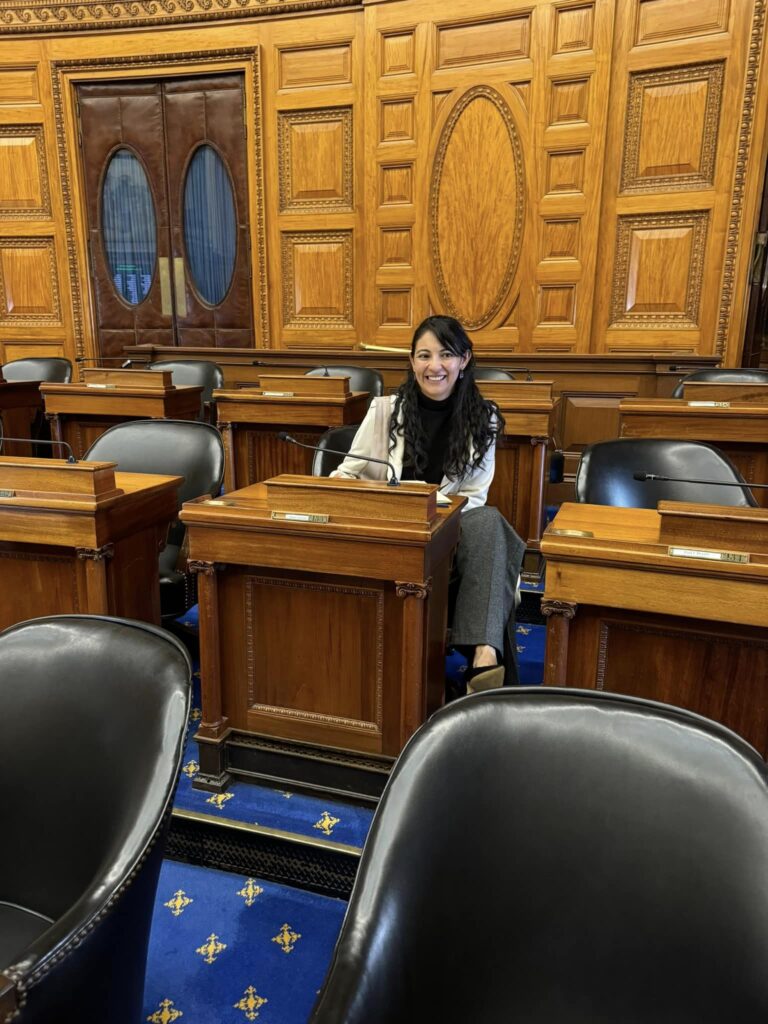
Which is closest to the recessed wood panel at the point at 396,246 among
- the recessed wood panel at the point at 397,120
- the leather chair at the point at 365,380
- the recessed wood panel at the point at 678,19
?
the recessed wood panel at the point at 397,120

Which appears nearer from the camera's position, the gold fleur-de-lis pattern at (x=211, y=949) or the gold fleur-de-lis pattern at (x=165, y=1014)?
the gold fleur-de-lis pattern at (x=165, y=1014)

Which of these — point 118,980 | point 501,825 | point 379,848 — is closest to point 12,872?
point 118,980

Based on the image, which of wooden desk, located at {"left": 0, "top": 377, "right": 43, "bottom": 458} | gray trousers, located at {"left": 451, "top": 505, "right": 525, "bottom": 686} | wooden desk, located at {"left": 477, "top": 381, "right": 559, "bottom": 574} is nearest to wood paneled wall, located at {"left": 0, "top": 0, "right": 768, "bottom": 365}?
wooden desk, located at {"left": 477, "top": 381, "right": 559, "bottom": 574}

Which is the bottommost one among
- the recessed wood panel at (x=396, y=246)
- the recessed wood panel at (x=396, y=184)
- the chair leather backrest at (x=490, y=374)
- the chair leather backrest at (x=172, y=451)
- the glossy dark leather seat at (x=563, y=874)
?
the glossy dark leather seat at (x=563, y=874)

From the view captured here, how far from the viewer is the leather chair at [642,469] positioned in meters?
1.85

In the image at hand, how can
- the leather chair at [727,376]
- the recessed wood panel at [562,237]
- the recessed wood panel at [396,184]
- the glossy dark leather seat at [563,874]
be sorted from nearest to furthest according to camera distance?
1. the glossy dark leather seat at [563,874]
2. the leather chair at [727,376]
3. the recessed wood panel at [562,237]
4. the recessed wood panel at [396,184]

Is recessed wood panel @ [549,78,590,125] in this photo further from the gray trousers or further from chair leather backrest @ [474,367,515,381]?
the gray trousers

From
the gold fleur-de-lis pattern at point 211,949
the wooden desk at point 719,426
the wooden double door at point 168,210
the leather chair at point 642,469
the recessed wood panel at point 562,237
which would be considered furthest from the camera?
the wooden double door at point 168,210

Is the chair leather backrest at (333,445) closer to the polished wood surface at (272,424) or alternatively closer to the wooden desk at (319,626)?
the wooden desk at (319,626)

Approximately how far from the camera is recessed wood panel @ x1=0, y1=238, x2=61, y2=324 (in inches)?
206

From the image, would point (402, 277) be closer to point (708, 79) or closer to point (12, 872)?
point (708, 79)

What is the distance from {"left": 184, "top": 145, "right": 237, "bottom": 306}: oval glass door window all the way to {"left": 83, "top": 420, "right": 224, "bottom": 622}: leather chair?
3.05 metres

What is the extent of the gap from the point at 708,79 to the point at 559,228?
101cm

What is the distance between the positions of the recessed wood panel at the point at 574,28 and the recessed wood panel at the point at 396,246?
1.28 m
